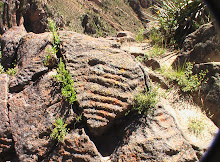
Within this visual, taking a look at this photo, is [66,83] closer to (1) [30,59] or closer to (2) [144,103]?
(1) [30,59]

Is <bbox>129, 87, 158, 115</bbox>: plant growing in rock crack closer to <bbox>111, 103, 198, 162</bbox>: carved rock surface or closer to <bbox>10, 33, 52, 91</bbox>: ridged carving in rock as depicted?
<bbox>111, 103, 198, 162</bbox>: carved rock surface

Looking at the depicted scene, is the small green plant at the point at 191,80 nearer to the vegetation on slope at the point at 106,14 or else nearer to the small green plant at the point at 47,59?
the small green plant at the point at 47,59

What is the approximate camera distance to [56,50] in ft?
12.5

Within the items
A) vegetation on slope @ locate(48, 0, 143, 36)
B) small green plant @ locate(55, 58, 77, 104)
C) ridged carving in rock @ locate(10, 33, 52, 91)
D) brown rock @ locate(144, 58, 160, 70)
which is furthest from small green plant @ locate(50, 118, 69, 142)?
vegetation on slope @ locate(48, 0, 143, 36)

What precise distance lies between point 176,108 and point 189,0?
4.09m

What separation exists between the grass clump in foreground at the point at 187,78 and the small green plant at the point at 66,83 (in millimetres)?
2335

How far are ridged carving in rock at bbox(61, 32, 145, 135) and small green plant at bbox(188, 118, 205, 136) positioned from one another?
45.4 inches

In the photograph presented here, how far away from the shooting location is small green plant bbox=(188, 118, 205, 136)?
3.22 m

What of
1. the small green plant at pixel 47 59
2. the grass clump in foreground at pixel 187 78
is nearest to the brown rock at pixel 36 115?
the small green plant at pixel 47 59

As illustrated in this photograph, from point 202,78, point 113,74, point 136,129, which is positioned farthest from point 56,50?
point 202,78

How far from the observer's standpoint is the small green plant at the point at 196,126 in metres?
3.22

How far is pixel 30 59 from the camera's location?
3746 mm

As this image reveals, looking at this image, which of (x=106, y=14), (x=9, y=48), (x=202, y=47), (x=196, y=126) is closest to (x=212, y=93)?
(x=196, y=126)

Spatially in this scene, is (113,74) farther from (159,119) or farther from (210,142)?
(210,142)
